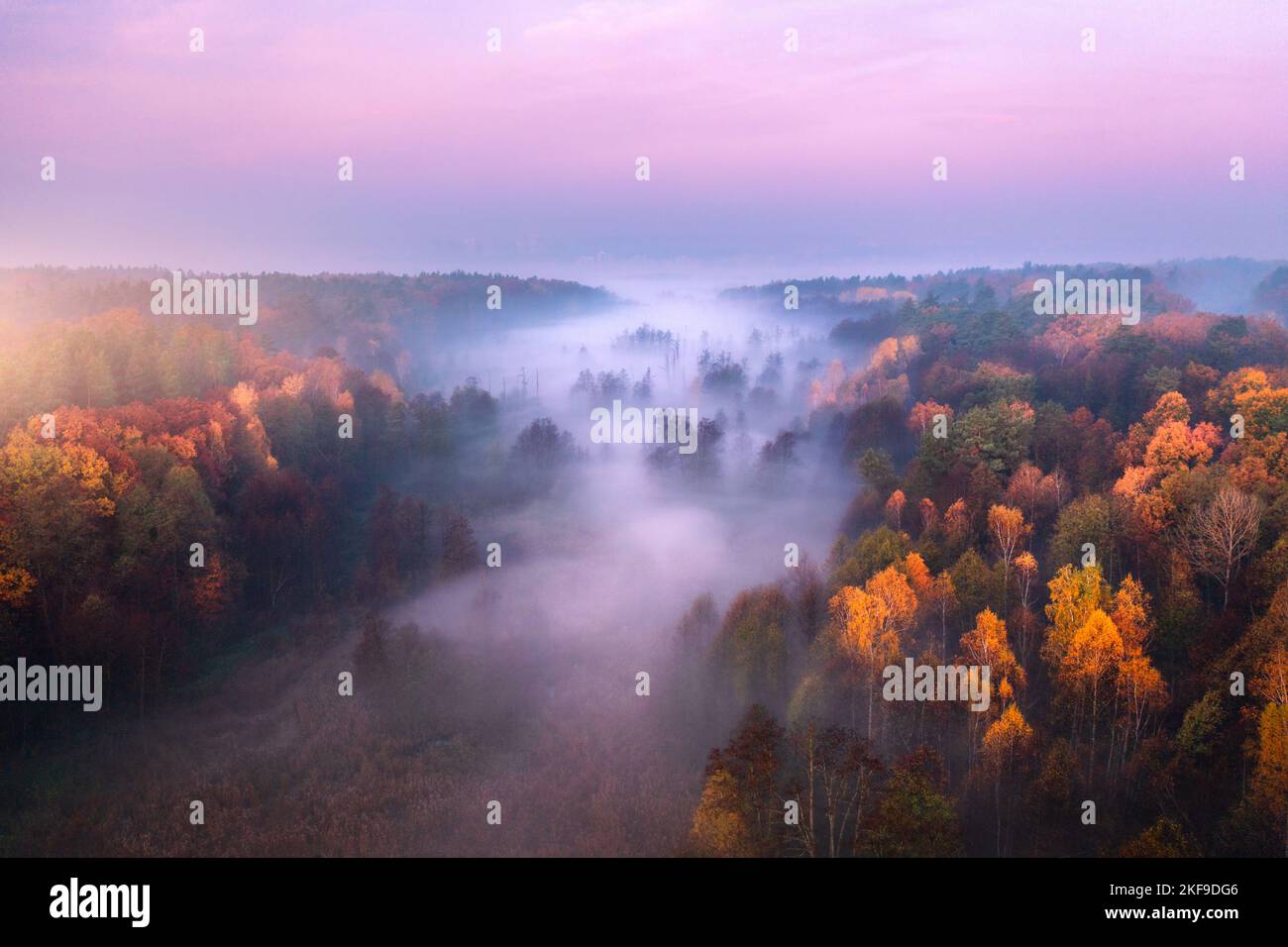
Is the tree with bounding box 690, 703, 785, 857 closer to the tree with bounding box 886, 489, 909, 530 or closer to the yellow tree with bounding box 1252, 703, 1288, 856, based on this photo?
the yellow tree with bounding box 1252, 703, 1288, 856

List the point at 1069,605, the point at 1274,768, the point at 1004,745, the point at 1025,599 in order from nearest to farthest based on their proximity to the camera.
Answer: the point at 1274,768
the point at 1004,745
the point at 1069,605
the point at 1025,599

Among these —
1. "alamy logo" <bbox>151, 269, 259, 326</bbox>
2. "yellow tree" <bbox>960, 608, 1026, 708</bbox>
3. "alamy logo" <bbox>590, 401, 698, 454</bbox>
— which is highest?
"alamy logo" <bbox>151, 269, 259, 326</bbox>

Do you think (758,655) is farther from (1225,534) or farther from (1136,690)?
(1225,534)

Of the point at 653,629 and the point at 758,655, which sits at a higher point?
the point at 758,655

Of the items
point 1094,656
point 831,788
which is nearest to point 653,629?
point 831,788

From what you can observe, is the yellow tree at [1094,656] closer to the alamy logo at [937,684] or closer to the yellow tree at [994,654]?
the yellow tree at [994,654]

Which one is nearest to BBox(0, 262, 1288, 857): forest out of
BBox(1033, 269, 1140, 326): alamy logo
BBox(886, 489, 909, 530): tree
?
BBox(886, 489, 909, 530): tree
